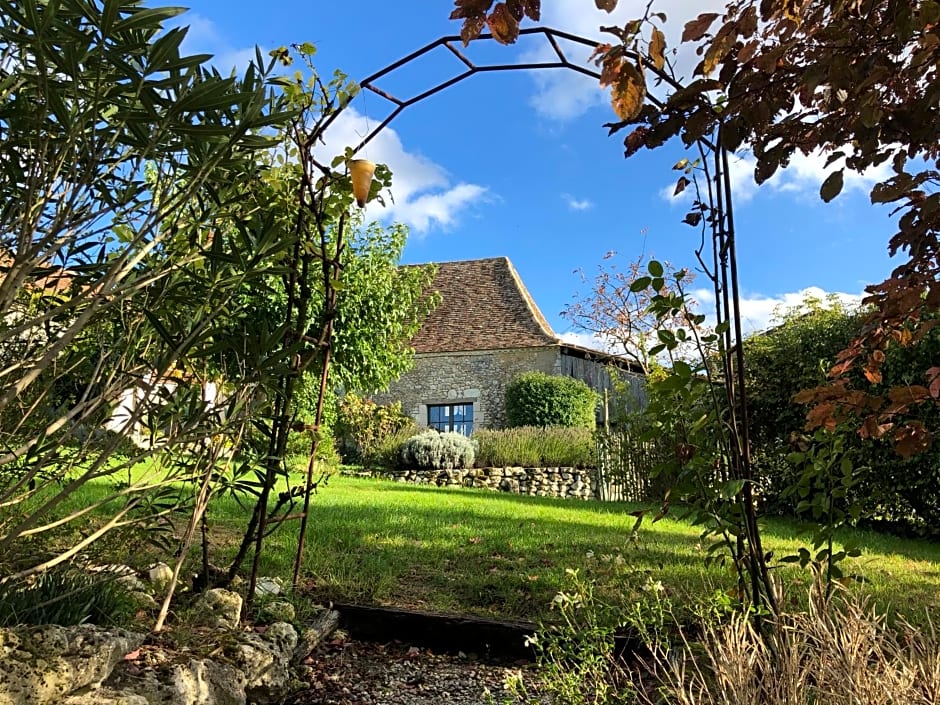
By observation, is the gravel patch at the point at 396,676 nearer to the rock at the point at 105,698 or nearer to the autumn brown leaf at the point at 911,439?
the rock at the point at 105,698

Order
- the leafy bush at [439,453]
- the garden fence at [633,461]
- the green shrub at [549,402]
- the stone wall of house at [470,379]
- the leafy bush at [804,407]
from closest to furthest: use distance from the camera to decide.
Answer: the leafy bush at [804,407], the garden fence at [633,461], the leafy bush at [439,453], the green shrub at [549,402], the stone wall of house at [470,379]

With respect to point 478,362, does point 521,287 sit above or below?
above

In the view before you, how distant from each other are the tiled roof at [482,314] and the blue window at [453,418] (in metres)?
1.71

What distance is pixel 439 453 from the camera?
13.3 meters

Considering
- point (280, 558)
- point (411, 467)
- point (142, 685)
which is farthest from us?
point (411, 467)

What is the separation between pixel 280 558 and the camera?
3.87 m

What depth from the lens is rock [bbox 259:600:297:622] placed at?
279 centimetres

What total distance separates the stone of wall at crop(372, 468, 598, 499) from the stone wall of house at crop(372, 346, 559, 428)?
6.28 m

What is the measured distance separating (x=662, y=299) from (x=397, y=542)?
3.14 metres

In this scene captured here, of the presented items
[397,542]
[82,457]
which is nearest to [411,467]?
[397,542]

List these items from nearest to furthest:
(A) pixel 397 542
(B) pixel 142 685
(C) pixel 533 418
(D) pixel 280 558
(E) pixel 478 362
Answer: (B) pixel 142 685 → (D) pixel 280 558 → (A) pixel 397 542 → (C) pixel 533 418 → (E) pixel 478 362

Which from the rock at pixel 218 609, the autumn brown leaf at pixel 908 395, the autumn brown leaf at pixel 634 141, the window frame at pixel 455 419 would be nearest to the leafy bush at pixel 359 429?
the window frame at pixel 455 419

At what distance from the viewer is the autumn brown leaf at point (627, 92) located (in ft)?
4.66

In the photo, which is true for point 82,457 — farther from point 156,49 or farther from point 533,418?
point 533,418
